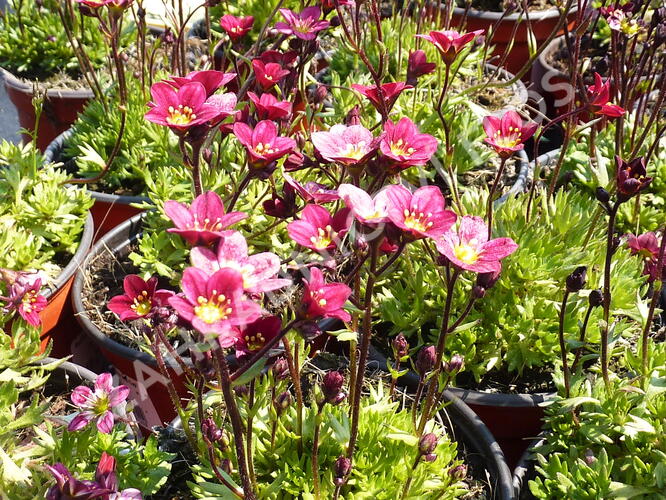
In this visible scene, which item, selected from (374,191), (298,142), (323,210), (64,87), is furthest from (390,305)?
(64,87)

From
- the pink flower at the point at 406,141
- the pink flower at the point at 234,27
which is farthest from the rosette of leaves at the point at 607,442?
the pink flower at the point at 234,27

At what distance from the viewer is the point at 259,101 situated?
1.39 m

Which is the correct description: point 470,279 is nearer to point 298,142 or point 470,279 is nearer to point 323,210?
point 298,142

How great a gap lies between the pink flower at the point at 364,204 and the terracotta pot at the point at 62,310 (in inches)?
54.7

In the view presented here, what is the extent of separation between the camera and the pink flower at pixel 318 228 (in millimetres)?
1014

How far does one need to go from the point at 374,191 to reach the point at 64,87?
247cm

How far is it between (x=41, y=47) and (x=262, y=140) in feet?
8.17

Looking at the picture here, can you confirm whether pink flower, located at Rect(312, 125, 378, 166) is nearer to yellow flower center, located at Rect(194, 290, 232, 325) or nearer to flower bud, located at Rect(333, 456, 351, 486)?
yellow flower center, located at Rect(194, 290, 232, 325)

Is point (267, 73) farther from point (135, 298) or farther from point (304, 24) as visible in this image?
point (135, 298)

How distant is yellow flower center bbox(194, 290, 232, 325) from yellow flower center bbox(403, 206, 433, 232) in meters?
0.29

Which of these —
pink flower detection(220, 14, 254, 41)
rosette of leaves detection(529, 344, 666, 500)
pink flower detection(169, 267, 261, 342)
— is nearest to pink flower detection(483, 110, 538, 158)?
rosette of leaves detection(529, 344, 666, 500)

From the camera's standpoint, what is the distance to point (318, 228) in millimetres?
1051

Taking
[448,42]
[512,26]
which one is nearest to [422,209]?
[448,42]

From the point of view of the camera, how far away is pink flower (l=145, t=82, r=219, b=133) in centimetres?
113
